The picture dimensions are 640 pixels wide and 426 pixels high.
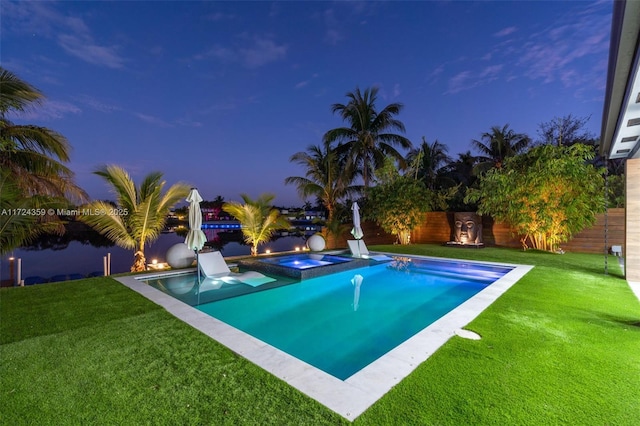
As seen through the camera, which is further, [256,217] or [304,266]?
[256,217]

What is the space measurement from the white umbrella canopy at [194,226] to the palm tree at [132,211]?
7.11ft

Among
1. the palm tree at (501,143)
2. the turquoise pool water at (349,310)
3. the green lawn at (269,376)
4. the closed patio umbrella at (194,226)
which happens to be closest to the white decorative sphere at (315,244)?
the turquoise pool water at (349,310)

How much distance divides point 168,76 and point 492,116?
21.5m

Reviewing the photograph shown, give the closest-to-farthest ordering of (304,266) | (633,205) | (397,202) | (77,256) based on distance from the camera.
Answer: (633,205), (304,266), (397,202), (77,256)

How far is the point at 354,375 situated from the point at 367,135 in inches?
575

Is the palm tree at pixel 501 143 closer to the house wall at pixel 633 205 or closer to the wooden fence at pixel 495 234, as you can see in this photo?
the wooden fence at pixel 495 234

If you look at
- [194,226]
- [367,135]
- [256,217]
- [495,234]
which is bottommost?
[495,234]

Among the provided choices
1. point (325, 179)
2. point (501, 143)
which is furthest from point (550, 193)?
point (501, 143)

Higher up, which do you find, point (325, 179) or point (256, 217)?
point (325, 179)

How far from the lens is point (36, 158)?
7039 mm

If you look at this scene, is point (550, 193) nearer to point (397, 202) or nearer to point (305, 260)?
point (397, 202)

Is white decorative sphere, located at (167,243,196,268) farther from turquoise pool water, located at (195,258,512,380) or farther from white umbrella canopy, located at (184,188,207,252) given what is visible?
turquoise pool water, located at (195,258,512,380)

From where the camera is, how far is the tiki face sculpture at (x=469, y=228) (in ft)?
41.5

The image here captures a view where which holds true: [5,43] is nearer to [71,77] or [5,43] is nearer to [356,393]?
[71,77]
